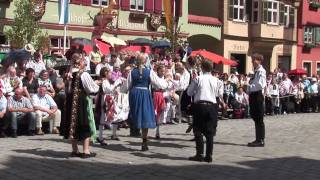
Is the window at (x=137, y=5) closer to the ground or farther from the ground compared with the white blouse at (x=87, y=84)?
farther from the ground

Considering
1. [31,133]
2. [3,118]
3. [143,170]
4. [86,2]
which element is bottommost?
[143,170]

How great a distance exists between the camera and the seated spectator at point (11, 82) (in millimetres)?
14885

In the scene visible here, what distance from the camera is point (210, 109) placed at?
11.0 meters

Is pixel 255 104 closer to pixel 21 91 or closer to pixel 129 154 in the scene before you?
pixel 129 154

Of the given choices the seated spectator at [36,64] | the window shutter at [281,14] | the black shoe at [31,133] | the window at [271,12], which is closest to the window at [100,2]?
the seated spectator at [36,64]

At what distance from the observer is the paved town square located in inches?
378

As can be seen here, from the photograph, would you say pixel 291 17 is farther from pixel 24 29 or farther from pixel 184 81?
pixel 184 81

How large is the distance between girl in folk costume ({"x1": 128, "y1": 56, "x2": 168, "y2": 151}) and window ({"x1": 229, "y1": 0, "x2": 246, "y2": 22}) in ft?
92.3

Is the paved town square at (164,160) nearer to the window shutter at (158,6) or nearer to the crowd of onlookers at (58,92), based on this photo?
the crowd of onlookers at (58,92)

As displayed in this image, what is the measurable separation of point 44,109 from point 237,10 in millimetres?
26957

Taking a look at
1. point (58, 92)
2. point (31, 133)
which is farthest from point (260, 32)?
point (31, 133)

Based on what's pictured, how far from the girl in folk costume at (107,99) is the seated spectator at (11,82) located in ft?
9.45

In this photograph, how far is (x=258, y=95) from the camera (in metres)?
13.1

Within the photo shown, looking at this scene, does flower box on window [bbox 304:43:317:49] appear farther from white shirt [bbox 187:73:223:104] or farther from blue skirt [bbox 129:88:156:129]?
white shirt [bbox 187:73:223:104]
